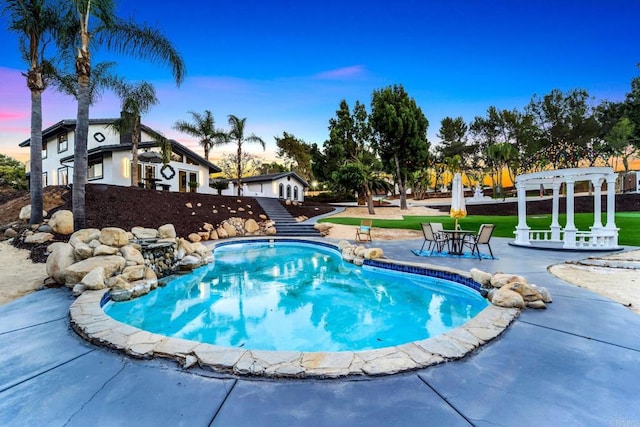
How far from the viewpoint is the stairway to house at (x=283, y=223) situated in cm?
1661

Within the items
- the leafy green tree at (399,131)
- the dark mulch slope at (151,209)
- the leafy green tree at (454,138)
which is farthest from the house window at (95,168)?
the leafy green tree at (454,138)

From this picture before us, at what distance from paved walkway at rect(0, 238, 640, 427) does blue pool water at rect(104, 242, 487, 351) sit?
153 cm

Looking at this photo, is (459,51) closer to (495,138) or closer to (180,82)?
(180,82)

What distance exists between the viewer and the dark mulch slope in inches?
490

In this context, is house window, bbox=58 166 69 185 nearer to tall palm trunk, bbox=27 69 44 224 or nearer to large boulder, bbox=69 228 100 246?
tall palm trunk, bbox=27 69 44 224

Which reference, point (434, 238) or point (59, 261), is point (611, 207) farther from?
point (59, 261)

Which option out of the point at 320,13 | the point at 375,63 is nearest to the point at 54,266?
the point at 320,13

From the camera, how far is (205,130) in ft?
90.2

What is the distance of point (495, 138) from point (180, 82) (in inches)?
1874

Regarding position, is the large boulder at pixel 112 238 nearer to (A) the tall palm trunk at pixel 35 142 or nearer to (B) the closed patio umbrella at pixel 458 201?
(A) the tall palm trunk at pixel 35 142

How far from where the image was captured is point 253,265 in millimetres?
9742

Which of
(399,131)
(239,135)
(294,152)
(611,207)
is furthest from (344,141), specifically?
(611,207)

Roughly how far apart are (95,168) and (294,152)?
28.9 metres

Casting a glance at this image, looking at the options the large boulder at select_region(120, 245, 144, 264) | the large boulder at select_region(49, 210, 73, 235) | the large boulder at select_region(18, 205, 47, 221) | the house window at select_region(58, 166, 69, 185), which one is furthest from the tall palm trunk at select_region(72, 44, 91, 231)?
the house window at select_region(58, 166, 69, 185)
